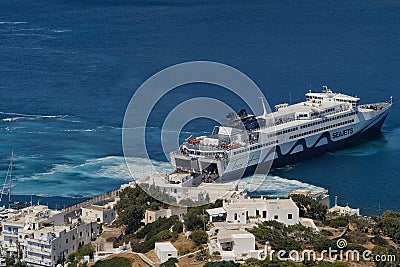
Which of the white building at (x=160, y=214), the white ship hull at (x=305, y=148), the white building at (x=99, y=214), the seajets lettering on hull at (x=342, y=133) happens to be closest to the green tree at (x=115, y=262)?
the white building at (x=160, y=214)

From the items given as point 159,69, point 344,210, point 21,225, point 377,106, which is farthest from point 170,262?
point 159,69

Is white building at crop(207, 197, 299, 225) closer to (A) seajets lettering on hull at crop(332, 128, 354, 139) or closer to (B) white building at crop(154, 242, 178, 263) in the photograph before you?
(B) white building at crop(154, 242, 178, 263)

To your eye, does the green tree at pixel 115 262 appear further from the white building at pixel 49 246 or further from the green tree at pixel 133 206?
the green tree at pixel 133 206

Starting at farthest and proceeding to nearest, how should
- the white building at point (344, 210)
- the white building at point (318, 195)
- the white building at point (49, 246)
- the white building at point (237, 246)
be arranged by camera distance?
1. the white building at point (318, 195)
2. the white building at point (344, 210)
3. the white building at point (49, 246)
4. the white building at point (237, 246)

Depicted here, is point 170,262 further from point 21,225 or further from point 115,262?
point 21,225

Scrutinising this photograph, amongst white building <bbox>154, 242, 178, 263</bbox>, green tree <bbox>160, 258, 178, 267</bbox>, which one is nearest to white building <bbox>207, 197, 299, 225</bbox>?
white building <bbox>154, 242, 178, 263</bbox>

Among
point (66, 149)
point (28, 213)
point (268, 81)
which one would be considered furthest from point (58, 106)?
point (28, 213)
